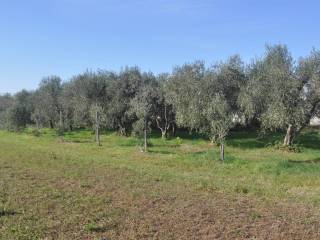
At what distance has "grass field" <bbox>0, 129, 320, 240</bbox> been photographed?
402 inches

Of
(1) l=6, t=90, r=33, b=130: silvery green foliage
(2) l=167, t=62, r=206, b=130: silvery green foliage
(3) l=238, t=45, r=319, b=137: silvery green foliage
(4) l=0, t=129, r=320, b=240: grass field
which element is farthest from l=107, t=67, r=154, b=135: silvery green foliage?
(4) l=0, t=129, r=320, b=240: grass field

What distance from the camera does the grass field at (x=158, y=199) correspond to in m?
10.2

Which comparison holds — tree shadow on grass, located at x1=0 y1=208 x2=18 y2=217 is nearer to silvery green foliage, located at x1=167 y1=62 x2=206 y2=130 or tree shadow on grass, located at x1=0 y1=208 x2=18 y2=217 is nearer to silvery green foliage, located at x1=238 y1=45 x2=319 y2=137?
silvery green foliage, located at x1=238 y1=45 x2=319 y2=137

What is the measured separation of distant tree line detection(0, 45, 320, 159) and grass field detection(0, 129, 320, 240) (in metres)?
5.85

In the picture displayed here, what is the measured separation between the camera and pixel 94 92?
46750 mm

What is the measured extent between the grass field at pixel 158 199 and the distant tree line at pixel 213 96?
230 inches

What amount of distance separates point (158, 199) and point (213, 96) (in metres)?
20.9

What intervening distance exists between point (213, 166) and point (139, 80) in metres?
→ 25.1

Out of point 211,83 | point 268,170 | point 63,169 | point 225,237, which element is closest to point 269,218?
point 225,237

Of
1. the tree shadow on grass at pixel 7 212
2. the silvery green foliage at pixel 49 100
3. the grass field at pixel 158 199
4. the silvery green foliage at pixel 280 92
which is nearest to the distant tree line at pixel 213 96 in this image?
the silvery green foliage at pixel 280 92

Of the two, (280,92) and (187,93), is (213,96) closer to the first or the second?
(187,93)

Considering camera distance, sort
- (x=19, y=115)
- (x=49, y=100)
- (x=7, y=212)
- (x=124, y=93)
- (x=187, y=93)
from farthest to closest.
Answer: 1. (x=49, y=100)
2. (x=19, y=115)
3. (x=124, y=93)
4. (x=187, y=93)
5. (x=7, y=212)

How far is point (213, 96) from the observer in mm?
33594

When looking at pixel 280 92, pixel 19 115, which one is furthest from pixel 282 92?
pixel 19 115
